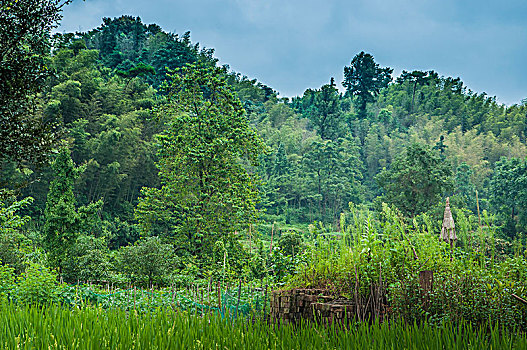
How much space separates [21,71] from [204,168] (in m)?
7.06

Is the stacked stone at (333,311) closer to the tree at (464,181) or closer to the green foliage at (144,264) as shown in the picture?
the green foliage at (144,264)

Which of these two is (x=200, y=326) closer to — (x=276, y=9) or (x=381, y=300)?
(x=381, y=300)

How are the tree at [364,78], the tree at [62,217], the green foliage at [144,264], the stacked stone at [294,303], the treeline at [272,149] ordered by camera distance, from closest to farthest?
the stacked stone at [294,303]
the green foliage at [144,264]
the tree at [62,217]
the treeline at [272,149]
the tree at [364,78]

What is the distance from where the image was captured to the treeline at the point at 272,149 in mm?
12719

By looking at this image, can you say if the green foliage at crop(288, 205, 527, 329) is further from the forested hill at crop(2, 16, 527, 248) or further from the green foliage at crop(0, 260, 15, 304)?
the forested hill at crop(2, 16, 527, 248)

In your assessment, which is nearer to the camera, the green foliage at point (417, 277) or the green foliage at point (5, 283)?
the green foliage at point (417, 277)

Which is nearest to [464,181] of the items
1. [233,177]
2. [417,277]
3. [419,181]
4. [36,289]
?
[419,181]

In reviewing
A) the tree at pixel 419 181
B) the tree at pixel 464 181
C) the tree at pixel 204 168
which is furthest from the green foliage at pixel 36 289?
the tree at pixel 464 181

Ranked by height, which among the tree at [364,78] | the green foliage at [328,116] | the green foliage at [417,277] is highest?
the tree at [364,78]

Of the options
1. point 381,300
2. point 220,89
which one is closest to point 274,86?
point 220,89

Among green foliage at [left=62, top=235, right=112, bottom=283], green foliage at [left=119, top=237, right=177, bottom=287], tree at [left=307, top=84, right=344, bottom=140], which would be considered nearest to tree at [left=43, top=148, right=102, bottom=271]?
green foliage at [left=62, top=235, right=112, bottom=283]

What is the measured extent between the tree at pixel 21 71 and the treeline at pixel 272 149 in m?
0.40

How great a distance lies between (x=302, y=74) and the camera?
61875 mm

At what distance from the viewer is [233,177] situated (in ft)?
46.1
